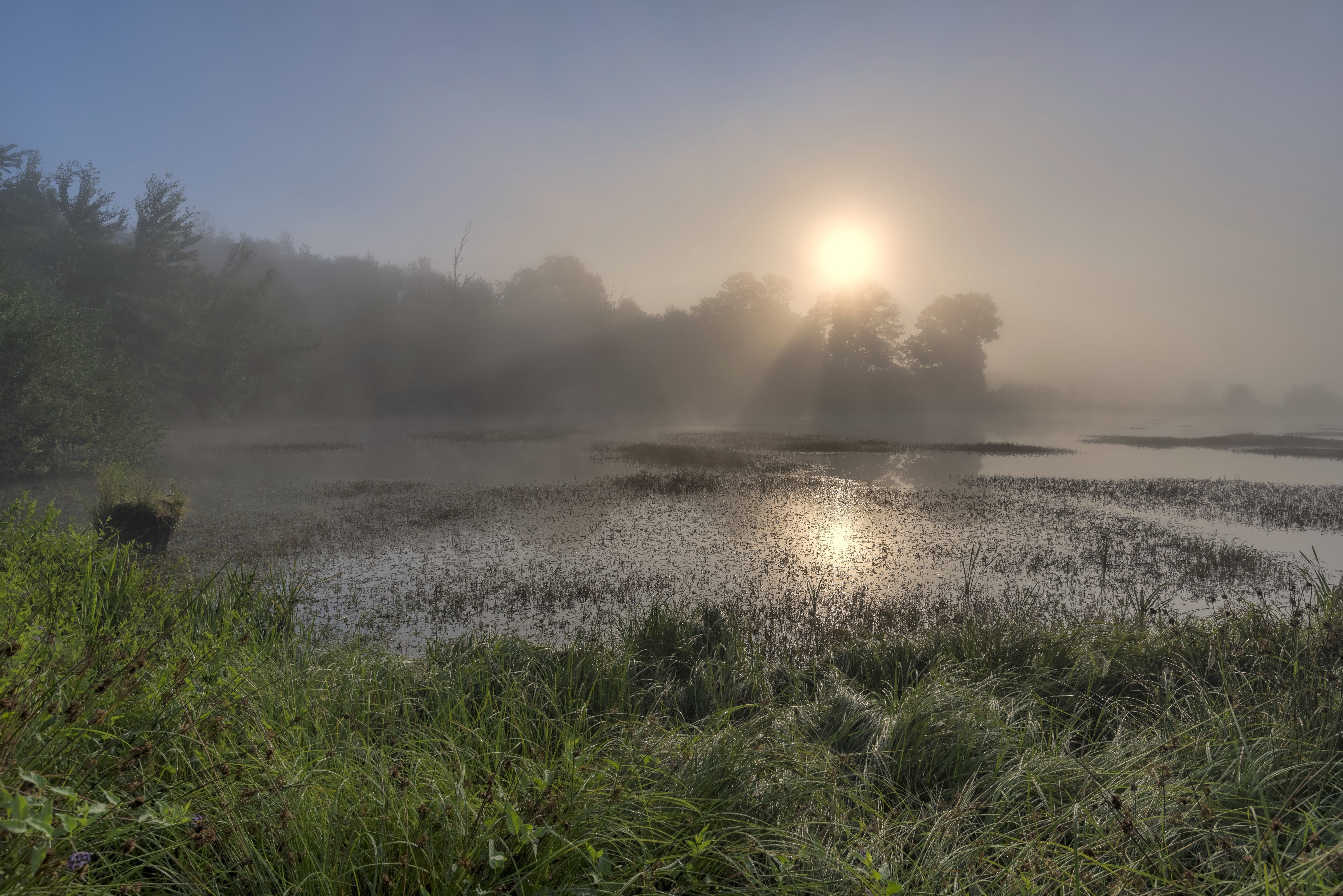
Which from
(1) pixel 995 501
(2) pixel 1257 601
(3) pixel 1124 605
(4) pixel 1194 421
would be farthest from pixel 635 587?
(4) pixel 1194 421

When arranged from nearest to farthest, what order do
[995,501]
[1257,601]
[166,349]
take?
[1257,601], [995,501], [166,349]

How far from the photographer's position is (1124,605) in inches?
246

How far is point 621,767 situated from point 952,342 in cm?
7762

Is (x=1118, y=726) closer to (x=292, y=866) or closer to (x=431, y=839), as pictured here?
(x=431, y=839)

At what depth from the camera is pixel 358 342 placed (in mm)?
52344

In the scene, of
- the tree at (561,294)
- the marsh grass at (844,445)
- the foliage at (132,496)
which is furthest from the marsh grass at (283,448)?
the tree at (561,294)

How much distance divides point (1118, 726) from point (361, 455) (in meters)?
27.6

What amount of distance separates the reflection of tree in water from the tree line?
2635cm

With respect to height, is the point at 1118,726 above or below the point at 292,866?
below

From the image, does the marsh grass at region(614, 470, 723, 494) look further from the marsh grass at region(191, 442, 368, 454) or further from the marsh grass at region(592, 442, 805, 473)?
the marsh grass at region(191, 442, 368, 454)

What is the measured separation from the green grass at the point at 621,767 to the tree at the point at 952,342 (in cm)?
7228

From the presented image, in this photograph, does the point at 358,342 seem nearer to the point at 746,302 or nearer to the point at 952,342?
the point at 746,302

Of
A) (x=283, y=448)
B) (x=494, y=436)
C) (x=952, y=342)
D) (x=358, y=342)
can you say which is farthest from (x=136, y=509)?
(x=952, y=342)

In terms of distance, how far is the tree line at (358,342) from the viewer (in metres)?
19.9
